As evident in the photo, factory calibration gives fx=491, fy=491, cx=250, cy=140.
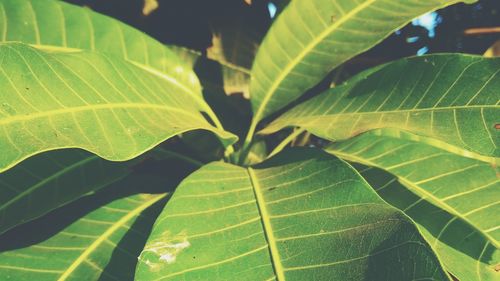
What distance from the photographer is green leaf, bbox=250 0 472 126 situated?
2.97 ft

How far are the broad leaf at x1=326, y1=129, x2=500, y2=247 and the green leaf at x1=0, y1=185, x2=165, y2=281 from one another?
434 mm

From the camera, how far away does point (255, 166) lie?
0.93 metres

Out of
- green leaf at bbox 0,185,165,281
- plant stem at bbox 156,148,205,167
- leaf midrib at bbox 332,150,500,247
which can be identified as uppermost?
plant stem at bbox 156,148,205,167

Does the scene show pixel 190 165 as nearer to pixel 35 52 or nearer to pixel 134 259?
pixel 134 259

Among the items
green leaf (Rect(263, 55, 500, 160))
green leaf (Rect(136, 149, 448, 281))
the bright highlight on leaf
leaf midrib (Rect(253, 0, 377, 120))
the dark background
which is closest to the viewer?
green leaf (Rect(136, 149, 448, 281))

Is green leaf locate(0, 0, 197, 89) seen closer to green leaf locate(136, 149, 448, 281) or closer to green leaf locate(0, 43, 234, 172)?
green leaf locate(0, 43, 234, 172)

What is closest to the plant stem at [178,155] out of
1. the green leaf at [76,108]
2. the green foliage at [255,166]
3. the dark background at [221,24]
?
the green foliage at [255,166]

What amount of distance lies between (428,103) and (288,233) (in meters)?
0.31

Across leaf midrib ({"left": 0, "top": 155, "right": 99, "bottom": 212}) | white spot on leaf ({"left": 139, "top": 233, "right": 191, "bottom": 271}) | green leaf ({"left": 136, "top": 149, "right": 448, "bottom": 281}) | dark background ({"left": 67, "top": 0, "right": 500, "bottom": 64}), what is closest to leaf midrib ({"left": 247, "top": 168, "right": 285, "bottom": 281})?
green leaf ({"left": 136, "top": 149, "right": 448, "bottom": 281})

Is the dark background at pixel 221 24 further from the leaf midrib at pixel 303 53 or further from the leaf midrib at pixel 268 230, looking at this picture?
the leaf midrib at pixel 268 230

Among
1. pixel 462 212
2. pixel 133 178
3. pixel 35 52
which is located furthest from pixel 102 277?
pixel 462 212

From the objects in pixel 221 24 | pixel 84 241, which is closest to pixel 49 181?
pixel 84 241

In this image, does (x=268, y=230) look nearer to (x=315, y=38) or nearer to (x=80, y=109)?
(x=80, y=109)

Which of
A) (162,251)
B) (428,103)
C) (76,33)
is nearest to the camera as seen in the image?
(162,251)
